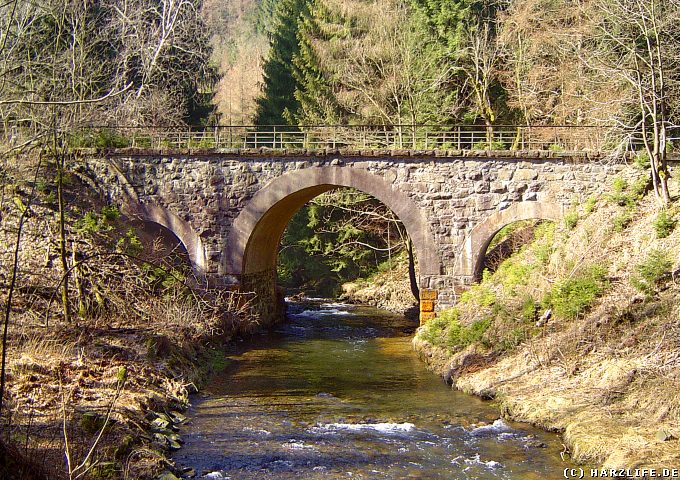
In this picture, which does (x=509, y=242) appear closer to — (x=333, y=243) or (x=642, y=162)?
Answer: (x=642, y=162)

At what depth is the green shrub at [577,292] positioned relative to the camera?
1484 cm

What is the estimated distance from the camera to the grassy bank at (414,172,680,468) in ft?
36.6

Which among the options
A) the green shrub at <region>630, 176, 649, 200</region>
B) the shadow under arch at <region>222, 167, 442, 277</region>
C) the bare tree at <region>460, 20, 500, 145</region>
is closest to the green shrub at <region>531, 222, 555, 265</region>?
the green shrub at <region>630, 176, 649, 200</region>

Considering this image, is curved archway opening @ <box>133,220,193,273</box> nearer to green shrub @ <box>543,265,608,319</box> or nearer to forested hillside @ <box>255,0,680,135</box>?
green shrub @ <box>543,265,608,319</box>

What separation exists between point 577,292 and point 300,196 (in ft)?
30.8

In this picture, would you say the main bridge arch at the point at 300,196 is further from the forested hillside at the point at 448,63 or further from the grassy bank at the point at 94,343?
the forested hillside at the point at 448,63

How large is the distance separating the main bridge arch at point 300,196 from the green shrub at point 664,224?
19.2 feet

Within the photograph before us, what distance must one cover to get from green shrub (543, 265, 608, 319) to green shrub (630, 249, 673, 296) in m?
0.81

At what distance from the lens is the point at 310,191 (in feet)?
71.4

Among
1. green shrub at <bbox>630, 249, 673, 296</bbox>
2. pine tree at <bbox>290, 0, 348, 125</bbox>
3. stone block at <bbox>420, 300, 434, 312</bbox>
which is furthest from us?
pine tree at <bbox>290, 0, 348, 125</bbox>

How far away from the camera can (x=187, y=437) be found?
11.9 m

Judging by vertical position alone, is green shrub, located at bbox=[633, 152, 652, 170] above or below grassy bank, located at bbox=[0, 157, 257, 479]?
above

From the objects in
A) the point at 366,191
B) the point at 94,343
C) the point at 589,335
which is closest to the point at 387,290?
the point at 366,191

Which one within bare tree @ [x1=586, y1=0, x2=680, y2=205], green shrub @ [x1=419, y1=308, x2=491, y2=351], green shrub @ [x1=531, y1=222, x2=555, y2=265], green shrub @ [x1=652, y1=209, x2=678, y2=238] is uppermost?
bare tree @ [x1=586, y1=0, x2=680, y2=205]
